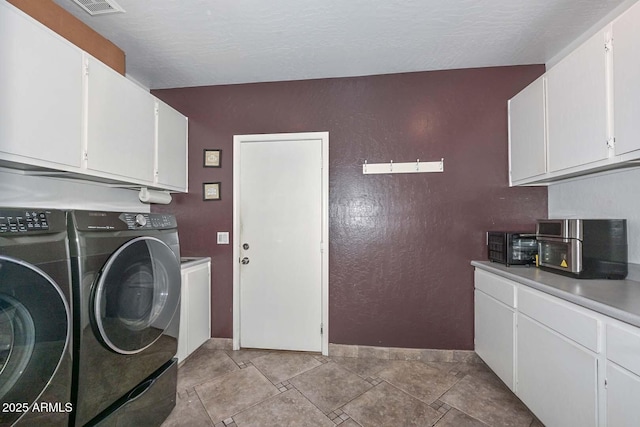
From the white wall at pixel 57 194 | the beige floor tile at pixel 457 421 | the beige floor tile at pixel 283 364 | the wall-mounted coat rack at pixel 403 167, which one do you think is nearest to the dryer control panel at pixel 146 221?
the white wall at pixel 57 194

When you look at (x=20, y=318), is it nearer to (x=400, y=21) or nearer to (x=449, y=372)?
(x=400, y=21)

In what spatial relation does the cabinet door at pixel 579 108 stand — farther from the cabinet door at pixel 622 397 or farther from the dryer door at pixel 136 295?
the dryer door at pixel 136 295

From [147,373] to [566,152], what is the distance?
290 cm

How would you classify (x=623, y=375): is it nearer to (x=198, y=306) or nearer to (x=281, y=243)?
(x=281, y=243)

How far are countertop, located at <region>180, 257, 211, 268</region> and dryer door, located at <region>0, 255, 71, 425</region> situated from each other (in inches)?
45.3

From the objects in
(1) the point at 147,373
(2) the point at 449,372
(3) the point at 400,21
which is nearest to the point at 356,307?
(2) the point at 449,372

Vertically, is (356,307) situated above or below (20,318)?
below

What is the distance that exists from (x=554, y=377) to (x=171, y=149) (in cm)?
317

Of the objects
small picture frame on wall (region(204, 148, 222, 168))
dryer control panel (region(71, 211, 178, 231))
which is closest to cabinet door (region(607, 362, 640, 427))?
dryer control panel (region(71, 211, 178, 231))

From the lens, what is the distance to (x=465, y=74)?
229cm

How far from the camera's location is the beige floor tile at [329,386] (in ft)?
5.74

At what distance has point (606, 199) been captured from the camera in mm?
1690

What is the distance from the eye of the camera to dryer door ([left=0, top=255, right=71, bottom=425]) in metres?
0.84

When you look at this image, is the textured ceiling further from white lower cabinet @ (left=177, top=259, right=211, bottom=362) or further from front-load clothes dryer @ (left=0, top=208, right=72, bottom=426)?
white lower cabinet @ (left=177, top=259, right=211, bottom=362)
